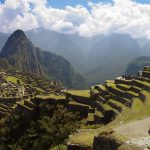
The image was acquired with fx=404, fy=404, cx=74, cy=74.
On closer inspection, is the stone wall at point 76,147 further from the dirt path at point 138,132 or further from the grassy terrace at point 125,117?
the dirt path at point 138,132

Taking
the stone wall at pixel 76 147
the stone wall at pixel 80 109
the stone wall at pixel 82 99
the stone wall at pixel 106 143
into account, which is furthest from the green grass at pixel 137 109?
the stone wall at pixel 106 143

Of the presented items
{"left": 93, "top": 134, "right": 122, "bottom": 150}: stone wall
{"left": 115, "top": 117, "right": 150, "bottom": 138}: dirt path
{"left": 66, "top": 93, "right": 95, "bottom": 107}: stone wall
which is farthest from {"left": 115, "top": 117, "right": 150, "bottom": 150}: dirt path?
{"left": 66, "top": 93, "right": 95, "bottom": 107}: stone wall

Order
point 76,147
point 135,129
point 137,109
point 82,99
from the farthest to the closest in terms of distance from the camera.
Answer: point 82,99 → point 137,109 → point 135,129 → point 76,147

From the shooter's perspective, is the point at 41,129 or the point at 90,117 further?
the point at 41,129

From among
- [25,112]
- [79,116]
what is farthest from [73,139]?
[25,112]

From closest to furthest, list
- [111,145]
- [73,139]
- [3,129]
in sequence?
[111,145]
[73,139]
[3,129]

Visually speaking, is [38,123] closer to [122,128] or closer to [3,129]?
[3,129]

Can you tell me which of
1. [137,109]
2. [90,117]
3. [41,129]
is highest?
[137,109]

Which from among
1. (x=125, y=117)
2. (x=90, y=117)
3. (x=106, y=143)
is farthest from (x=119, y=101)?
(x=106, y=143)

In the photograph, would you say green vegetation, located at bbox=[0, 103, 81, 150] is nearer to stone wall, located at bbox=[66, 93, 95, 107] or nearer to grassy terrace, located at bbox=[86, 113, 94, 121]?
grassy terrace, located at bbox=[86, 113, 94, 121]

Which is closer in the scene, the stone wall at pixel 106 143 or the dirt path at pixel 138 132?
the dirt path at pixel 138 132

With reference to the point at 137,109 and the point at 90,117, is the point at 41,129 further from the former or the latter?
the point at 137,109
